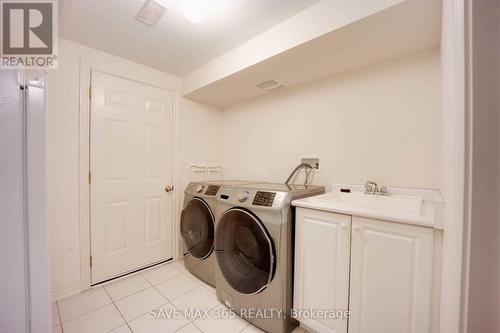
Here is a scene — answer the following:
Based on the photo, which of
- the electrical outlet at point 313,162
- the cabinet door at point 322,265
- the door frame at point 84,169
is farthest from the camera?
the electrical outlet at point 313,162

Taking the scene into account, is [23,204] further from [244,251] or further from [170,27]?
[170,27]

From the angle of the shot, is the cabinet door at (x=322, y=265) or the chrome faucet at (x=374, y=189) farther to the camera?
the chrome faucet at (x=374, y=189)

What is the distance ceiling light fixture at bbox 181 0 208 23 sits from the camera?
1256mm

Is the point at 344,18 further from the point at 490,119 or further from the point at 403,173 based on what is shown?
the point at 403,173

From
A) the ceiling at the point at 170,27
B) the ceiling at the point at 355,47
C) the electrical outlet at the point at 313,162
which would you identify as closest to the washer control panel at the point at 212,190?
the electrical outlet at the point at 313,162

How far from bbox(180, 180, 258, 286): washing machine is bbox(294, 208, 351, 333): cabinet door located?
0.82 meters

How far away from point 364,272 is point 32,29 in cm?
251

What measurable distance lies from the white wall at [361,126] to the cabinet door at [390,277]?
721 millimetres

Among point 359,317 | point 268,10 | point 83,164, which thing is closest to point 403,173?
point 359,317

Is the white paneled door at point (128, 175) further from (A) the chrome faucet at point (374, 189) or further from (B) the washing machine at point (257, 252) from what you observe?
(A) the chrome faucet at point (374, 189)

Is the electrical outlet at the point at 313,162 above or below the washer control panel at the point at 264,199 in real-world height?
above

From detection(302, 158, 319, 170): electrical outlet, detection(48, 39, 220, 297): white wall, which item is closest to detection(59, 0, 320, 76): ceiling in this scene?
detection(48, 39, 220, 297): white wall

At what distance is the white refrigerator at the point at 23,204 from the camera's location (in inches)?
24.6

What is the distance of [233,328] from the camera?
1.40 m
